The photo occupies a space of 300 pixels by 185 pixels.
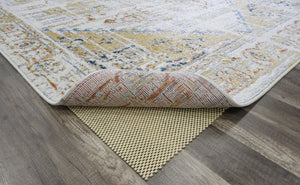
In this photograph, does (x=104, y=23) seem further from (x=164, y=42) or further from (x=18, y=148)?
(x=18, y=148)

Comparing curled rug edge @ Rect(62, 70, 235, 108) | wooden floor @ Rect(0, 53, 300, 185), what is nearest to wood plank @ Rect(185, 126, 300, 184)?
wooden floor @ Rect(0, 53, 300, 185)

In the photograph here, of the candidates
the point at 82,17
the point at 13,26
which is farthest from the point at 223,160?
the point at 13,26

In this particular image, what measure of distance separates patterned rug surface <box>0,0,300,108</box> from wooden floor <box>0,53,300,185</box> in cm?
10

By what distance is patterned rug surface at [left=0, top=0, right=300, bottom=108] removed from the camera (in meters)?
1.00

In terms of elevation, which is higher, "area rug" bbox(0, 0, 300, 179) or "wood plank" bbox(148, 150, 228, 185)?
"wood plank" bbox(148, 150, 228, 185)

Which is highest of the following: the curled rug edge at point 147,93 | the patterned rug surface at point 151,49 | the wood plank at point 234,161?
the curled rug edge at point 147,93

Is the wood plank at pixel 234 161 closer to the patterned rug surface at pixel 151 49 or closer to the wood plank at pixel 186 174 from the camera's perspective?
the wood plank at pixel 186 174

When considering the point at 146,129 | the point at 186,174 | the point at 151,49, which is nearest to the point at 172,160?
the point at 186,174

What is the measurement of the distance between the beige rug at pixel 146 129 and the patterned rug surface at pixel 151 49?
42 mm

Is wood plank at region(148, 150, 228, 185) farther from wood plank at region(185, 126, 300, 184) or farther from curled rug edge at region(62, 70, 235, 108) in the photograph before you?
curled rug edge at region(62, 70, 235, 108)

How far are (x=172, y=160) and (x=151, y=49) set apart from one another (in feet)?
2.82

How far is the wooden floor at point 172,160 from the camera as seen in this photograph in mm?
749

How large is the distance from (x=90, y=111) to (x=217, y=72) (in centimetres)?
71

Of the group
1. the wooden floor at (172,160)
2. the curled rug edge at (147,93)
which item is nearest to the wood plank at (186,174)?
the wooden floor at (172,160)
